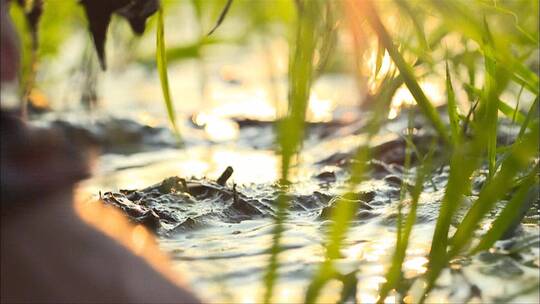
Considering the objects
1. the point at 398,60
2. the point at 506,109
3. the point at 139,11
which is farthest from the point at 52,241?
the point at 506,109

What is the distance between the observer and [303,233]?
187 centimetres

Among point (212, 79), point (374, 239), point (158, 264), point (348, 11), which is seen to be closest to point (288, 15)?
point (212, 79)

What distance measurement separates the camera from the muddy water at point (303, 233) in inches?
59.2

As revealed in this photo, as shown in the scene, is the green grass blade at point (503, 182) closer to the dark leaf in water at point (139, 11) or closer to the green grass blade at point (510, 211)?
the green grass blade at point (510, 211)

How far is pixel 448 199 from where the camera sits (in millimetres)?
1378

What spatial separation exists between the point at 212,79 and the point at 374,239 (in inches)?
146

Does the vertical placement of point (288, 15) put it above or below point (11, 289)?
above

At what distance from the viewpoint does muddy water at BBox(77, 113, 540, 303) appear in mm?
1503

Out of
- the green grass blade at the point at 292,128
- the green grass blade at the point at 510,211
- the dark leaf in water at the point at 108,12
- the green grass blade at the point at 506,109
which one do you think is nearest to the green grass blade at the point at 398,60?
the green grass blade at the point at 292,128

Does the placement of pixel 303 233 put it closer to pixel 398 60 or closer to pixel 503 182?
pixel 398 60

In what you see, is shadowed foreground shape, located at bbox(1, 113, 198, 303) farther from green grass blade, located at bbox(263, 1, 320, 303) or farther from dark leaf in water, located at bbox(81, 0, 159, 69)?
dark leaf in water, located at bbox(81, 0, 159, 69)

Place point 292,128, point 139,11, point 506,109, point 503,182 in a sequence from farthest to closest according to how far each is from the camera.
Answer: point 506,109, point 139,11, point 503,182, point 292,128

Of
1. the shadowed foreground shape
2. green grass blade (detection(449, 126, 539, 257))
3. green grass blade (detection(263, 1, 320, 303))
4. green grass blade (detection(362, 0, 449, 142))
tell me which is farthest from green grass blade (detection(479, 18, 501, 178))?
the shadowed foreground shape

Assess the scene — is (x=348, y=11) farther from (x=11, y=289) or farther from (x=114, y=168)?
(x=114, y=168)
